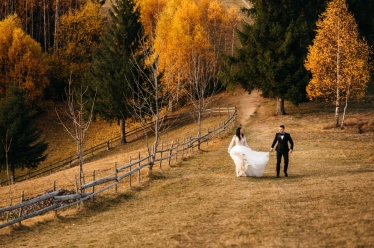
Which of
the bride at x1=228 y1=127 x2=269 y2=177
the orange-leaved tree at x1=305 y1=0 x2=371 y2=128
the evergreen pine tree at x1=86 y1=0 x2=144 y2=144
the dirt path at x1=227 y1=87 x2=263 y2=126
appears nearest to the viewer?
the bride at x1=228 y1=127 x2=269 y2=177

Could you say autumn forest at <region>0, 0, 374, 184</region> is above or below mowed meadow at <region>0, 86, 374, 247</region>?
above

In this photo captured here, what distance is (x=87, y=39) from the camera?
61531mm

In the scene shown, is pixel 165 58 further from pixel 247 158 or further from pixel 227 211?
pixel 227 211

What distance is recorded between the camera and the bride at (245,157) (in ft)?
61.1

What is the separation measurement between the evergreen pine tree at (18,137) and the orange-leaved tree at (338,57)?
2295 centimetres

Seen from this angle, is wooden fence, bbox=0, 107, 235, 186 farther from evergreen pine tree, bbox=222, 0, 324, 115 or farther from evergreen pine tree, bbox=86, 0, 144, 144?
evergreen pine tree, bbox=222, 0, 324, 115

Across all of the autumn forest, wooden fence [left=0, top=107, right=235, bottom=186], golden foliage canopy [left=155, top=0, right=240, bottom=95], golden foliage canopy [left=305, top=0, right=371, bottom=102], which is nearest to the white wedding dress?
the autumn forest

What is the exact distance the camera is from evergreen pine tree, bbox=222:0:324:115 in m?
40.2

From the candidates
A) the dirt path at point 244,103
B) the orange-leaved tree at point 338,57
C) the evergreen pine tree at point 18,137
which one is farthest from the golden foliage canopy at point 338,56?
the evergreen pine tree at point 18,137

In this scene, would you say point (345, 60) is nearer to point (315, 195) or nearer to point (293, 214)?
point (315, 195)

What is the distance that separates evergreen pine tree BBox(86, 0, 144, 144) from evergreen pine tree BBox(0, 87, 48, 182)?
8.10 meters

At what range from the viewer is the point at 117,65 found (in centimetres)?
4581

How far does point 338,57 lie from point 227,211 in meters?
25.2

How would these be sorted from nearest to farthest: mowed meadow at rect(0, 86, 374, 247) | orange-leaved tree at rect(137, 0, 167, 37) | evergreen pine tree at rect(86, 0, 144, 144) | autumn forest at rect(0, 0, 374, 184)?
mowed meadow at rect(0, 86, 374, 247), autumn forest at rect(0, 0, 374, 184), evergreen pine tree at rect(86, 0, 144, 144), orange-leaved tree at rect(137, 0, 167, 37)
